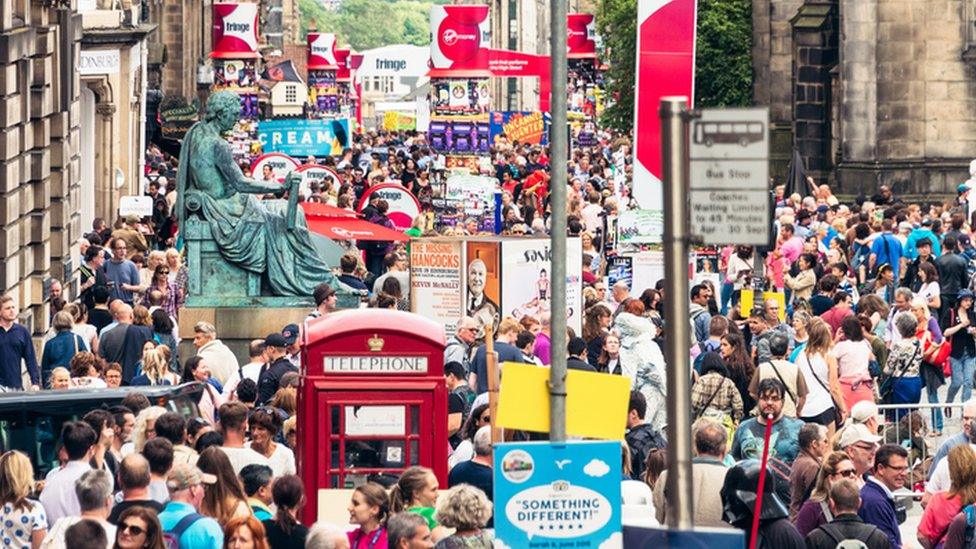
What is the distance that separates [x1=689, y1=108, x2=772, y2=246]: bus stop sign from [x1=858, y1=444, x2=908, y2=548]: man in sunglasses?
16.1 feet

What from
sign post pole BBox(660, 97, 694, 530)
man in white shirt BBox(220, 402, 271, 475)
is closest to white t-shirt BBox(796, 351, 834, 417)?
man in white shirt BBox(220, 402, 271, 475)

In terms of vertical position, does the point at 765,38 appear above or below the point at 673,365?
above

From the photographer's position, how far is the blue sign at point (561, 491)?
11.7 meters

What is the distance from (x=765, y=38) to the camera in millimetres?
58469

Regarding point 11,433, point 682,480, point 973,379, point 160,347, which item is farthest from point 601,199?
point 682,480

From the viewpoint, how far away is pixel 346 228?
1177 inches

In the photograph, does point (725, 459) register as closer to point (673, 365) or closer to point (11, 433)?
point (11, 433)

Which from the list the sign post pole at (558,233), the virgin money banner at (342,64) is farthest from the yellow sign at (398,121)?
the sign post pole at (558,233)

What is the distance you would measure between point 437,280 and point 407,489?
992cm

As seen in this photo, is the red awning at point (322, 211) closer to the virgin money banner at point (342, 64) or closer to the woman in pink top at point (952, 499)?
the woman in pink top at point (952, 499)

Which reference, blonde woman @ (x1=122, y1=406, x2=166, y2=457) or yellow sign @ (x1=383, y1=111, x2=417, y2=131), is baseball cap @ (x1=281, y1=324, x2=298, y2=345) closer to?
blonde woman @ (x1=122, y1=406, x2=166, y2=457)

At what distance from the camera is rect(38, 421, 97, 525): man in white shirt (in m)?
13.7

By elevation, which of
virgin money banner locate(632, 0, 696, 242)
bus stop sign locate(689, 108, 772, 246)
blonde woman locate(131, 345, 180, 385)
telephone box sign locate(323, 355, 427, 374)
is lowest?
blonde woman locate(131, 345, 180, 385)

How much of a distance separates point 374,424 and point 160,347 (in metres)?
4.70
